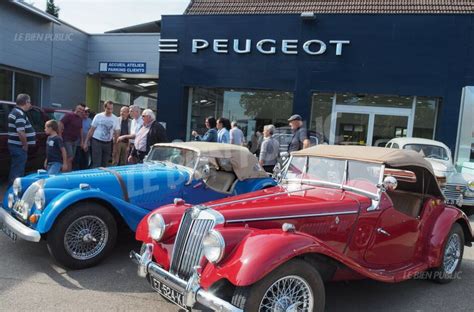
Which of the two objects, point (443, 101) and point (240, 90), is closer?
point (443, 101)

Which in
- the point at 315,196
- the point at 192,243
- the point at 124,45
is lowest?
the point at 192,243

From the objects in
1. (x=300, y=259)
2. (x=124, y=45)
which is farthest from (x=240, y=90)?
(x=300, y=259)

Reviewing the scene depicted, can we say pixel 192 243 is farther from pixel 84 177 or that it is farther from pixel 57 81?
pixel 57 81

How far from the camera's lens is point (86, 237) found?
436cm

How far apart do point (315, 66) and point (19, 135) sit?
803 centimetres

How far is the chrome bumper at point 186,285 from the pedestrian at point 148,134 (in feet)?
12.1

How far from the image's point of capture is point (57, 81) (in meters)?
14.5

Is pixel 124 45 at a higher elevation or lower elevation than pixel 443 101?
higher

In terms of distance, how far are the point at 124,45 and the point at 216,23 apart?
172 inches

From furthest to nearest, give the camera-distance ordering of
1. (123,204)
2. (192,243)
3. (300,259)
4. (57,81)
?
1. (57,81)
2. (123,204)
3. (192,243)
4. (300,259)

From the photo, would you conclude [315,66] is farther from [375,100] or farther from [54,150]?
[54,150]

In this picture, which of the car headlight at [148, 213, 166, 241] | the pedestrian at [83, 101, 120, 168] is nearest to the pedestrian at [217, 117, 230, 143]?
the pedestrian at [83, 101, 120, 168]

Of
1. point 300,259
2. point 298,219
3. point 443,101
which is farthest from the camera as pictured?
point 443,101

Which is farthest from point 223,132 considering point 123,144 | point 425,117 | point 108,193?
point 425,117
